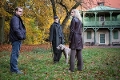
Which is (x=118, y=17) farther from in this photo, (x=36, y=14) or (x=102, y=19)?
(x=36, y=14)

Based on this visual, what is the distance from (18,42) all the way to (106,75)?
3.06 m

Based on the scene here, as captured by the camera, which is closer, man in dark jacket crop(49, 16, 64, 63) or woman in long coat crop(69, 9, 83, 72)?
woman in long coat crop(69, 9, 83, 72)

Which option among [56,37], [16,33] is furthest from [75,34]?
[56,37]

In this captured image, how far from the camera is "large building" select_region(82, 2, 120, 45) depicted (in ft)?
119

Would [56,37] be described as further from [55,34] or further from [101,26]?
[101,26]

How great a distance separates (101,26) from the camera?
3647cm

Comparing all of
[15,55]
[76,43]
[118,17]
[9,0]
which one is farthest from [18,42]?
[118,17]

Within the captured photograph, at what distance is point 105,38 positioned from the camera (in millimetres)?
37344

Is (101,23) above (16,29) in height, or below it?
above

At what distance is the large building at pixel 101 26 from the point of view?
119 feet

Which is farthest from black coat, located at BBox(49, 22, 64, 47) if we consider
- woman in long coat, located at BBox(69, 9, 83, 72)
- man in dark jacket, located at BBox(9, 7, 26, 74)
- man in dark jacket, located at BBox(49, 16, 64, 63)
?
man in dark jacket, located at BBox(9, 7, 26, 74)

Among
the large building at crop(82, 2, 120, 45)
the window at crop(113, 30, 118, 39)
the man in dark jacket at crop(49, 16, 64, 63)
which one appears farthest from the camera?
the window at crop(113, 30, 118, 39)

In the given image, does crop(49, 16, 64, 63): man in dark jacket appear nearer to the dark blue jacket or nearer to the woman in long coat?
the woman in long coat

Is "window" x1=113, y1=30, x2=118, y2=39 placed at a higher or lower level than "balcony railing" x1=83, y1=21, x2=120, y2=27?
lower
